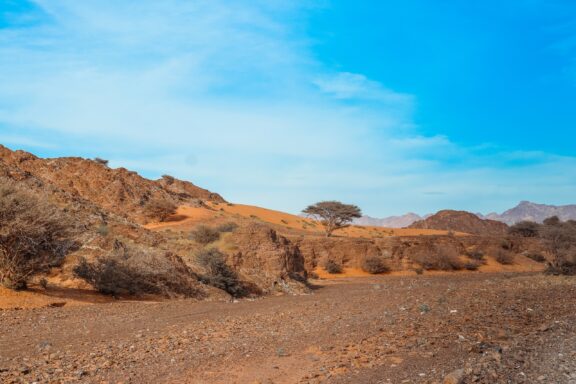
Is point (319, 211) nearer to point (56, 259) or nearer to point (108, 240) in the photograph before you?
point (108, 240)

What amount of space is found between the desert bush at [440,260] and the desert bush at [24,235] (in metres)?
31.0

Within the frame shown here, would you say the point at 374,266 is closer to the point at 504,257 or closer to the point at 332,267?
the point at 332,267

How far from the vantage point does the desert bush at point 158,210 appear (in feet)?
154

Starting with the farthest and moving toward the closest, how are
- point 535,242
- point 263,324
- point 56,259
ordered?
point 535,242 → point 56,259 → point 263,324

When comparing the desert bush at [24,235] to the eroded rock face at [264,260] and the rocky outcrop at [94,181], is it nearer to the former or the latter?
the eroded rock face at [264,260]

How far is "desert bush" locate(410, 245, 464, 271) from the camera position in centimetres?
3977

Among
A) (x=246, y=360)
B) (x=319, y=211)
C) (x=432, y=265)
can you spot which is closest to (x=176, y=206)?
(x=319, y=211)

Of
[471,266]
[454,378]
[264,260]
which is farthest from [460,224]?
[454,378]

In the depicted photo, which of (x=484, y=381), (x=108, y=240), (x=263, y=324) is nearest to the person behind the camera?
(x=484, y=381)

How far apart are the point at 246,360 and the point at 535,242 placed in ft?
167

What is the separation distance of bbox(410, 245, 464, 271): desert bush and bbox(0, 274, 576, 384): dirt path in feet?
92.8

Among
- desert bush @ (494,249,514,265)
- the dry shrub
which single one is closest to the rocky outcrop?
the dry shrub

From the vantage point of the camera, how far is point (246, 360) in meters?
7.04

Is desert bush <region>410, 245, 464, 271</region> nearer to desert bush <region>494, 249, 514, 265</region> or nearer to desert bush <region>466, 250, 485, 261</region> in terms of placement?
desert bush <region>466, 250, 485, 261</region>
